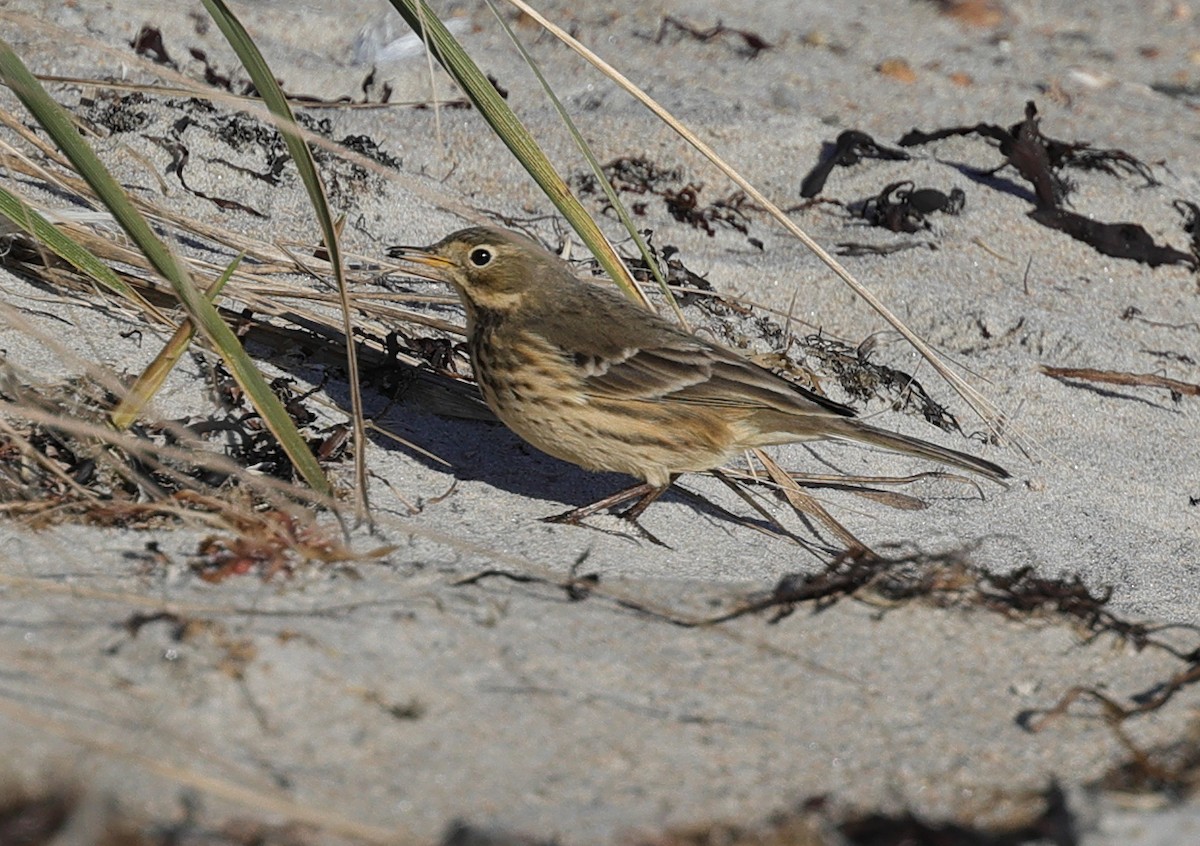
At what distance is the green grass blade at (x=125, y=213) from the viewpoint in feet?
9.93

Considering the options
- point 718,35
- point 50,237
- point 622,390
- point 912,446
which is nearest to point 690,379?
point 622,390

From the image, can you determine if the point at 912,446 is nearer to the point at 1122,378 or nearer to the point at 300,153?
the point at 1122,378

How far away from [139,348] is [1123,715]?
294 centimetres

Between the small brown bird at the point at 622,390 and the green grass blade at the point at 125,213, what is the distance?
4.11 ft

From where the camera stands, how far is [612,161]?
6.52 metres

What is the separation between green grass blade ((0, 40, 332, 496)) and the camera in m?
3.03

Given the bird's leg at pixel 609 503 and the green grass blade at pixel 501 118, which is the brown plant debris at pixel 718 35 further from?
the green grass blade at pixel 501 118

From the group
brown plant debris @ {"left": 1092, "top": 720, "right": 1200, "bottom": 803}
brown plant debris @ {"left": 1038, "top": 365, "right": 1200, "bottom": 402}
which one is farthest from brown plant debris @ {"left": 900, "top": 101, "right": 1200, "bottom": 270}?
brown plant debris @ {"left": 1092, "top": 720, "right": 1200, "bottom": 803}

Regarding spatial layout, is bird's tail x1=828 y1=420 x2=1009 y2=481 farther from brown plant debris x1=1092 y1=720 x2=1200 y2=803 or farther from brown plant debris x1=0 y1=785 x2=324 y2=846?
brown plant debris x1=0 y1=785 x2=324 y2=846

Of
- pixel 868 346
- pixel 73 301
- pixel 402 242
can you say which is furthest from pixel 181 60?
pixel 868 346

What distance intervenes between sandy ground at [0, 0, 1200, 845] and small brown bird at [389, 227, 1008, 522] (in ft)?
0.70

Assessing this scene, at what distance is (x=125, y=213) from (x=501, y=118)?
0.97 meters

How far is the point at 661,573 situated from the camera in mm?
3752

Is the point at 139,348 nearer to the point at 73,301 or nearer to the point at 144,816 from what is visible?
the point at 73,301
